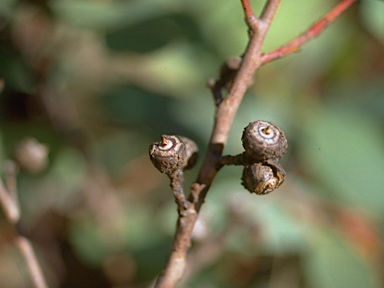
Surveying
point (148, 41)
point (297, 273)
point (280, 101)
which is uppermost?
point (148, 41)

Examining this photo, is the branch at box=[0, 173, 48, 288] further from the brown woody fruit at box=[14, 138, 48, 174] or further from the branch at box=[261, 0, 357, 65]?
the branch at box=[261, 0, 357, 65]

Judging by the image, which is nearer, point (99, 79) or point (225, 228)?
point (225, 228)

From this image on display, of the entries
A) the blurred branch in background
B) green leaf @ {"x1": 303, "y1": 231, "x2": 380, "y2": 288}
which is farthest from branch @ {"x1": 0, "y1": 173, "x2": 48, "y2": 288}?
green leaf @ {"x1": 303, "y1": 231, "x2": 380, "y2": 288}

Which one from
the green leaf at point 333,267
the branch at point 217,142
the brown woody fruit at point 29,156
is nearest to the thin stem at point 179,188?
the branch at point 217,142

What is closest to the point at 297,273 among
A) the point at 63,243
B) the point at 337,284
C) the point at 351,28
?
the point at 337,284

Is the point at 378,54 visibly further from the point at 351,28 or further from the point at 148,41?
the point at 148,41

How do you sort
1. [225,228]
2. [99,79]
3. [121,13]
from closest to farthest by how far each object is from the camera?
[225,228] < [121,13] < [99,79]
